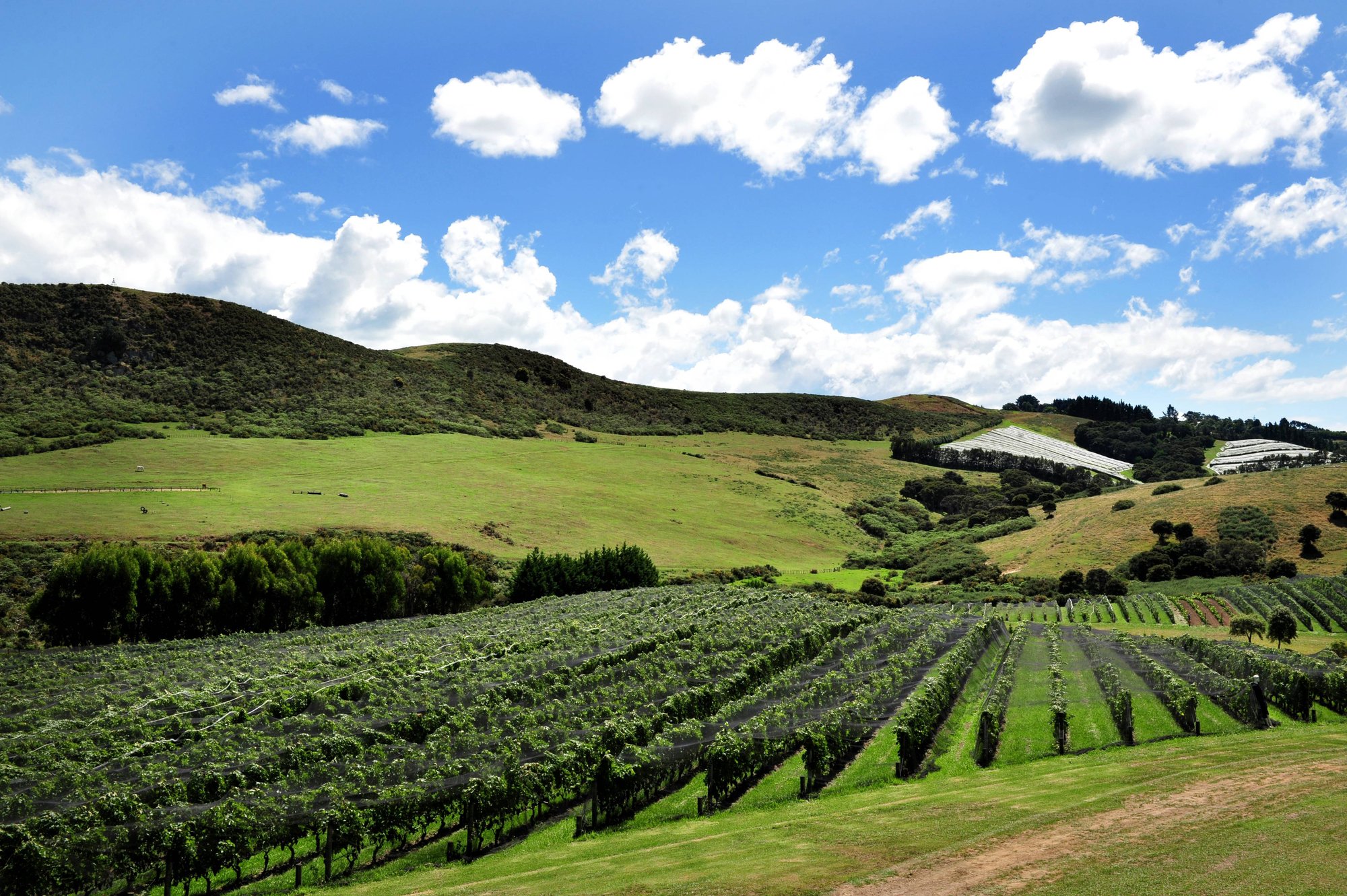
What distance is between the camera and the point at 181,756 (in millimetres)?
22844

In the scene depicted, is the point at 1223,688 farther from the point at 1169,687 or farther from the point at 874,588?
the point at 874,588

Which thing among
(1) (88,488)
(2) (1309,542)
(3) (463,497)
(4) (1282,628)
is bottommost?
(4) (1282,628)

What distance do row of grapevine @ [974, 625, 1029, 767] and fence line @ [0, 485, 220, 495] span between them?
7319 centimetres

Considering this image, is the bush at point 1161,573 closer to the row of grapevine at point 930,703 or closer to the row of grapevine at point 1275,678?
the row of grapevine at point 930,703

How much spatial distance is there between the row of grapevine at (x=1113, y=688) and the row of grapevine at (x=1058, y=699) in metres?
1.41

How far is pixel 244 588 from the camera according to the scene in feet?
182

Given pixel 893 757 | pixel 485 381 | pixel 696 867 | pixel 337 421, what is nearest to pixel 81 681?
pixel 696 867

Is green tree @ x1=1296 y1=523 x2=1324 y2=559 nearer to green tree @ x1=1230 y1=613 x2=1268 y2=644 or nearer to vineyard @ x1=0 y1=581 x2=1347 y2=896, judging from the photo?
green tree @ x1=1230 y1=613 x2=1268 y2=644

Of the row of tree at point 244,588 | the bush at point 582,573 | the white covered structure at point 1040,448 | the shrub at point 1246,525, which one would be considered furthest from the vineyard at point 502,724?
the white covered structure at point 1040,448

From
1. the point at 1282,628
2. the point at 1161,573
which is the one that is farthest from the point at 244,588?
the point at 1161,573

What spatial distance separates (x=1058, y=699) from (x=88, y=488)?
8169cm

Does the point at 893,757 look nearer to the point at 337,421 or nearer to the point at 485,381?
the point at 337,421

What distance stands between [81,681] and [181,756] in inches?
558

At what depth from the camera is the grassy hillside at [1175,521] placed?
254ft
